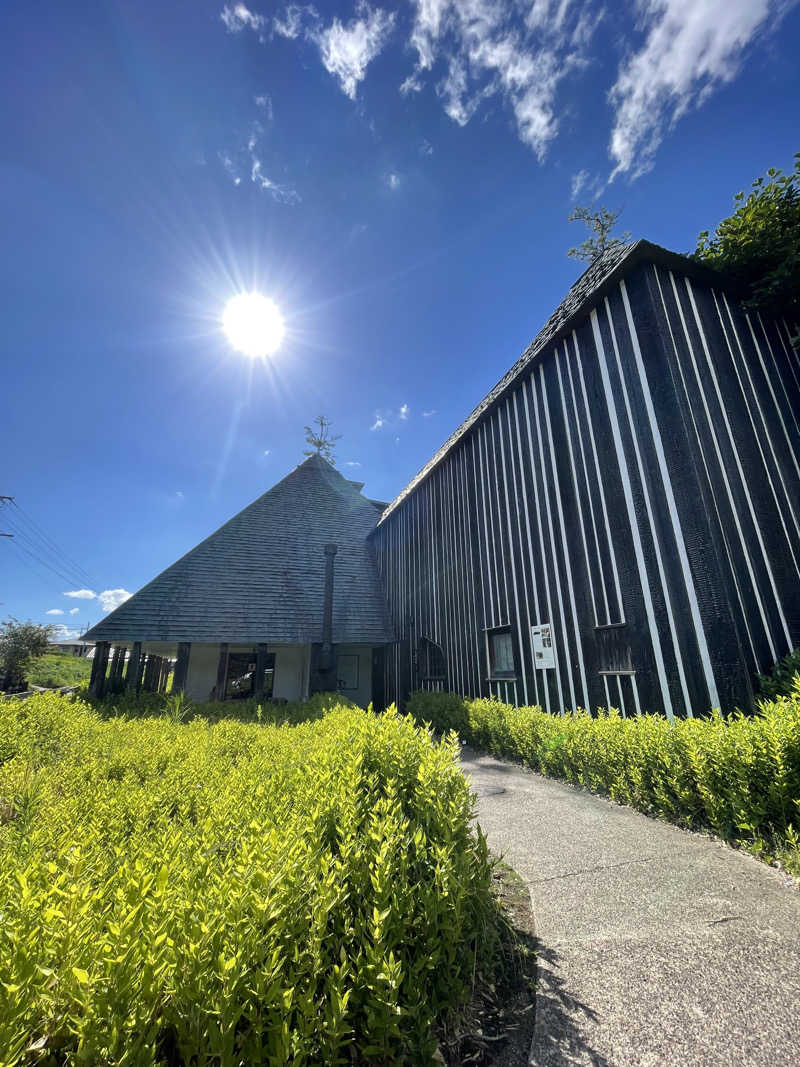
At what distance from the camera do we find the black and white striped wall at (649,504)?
595 cm

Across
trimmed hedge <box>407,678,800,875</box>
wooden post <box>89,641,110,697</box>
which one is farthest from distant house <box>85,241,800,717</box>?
trimmed hedge <box>407,678,800,875</box>

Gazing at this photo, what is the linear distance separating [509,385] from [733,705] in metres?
7.29

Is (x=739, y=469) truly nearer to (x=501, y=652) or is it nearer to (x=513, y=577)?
(x=513, y=577)

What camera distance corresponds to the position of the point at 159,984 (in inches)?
45.7

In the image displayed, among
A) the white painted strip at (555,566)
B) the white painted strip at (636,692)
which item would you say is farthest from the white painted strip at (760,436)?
the white painted strip at (555,566)

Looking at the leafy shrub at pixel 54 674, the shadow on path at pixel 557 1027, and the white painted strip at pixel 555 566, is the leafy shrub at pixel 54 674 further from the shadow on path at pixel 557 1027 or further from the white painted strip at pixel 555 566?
the shadow on path at pixel 557 1027

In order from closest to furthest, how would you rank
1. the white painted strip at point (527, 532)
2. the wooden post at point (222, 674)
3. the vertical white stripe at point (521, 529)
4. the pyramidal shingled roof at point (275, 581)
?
the white painted strip at point (527, 532), the vertical white stripe at point (521, 529), the pyramidal shingled roof at point (275, 581), the wooden post at point (222, 674)

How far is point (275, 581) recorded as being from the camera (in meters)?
15.5

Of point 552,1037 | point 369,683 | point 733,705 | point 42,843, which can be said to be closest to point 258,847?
point 42,843

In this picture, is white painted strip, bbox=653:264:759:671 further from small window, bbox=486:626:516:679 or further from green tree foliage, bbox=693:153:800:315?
small window, bbox=486:626:516:679

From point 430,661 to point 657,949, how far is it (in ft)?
34.4

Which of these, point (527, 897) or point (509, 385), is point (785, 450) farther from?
point (527, 897)

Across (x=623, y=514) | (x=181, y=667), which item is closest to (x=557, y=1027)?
(x=623, y=514)

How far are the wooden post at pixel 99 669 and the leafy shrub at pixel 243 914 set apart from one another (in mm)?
10587
